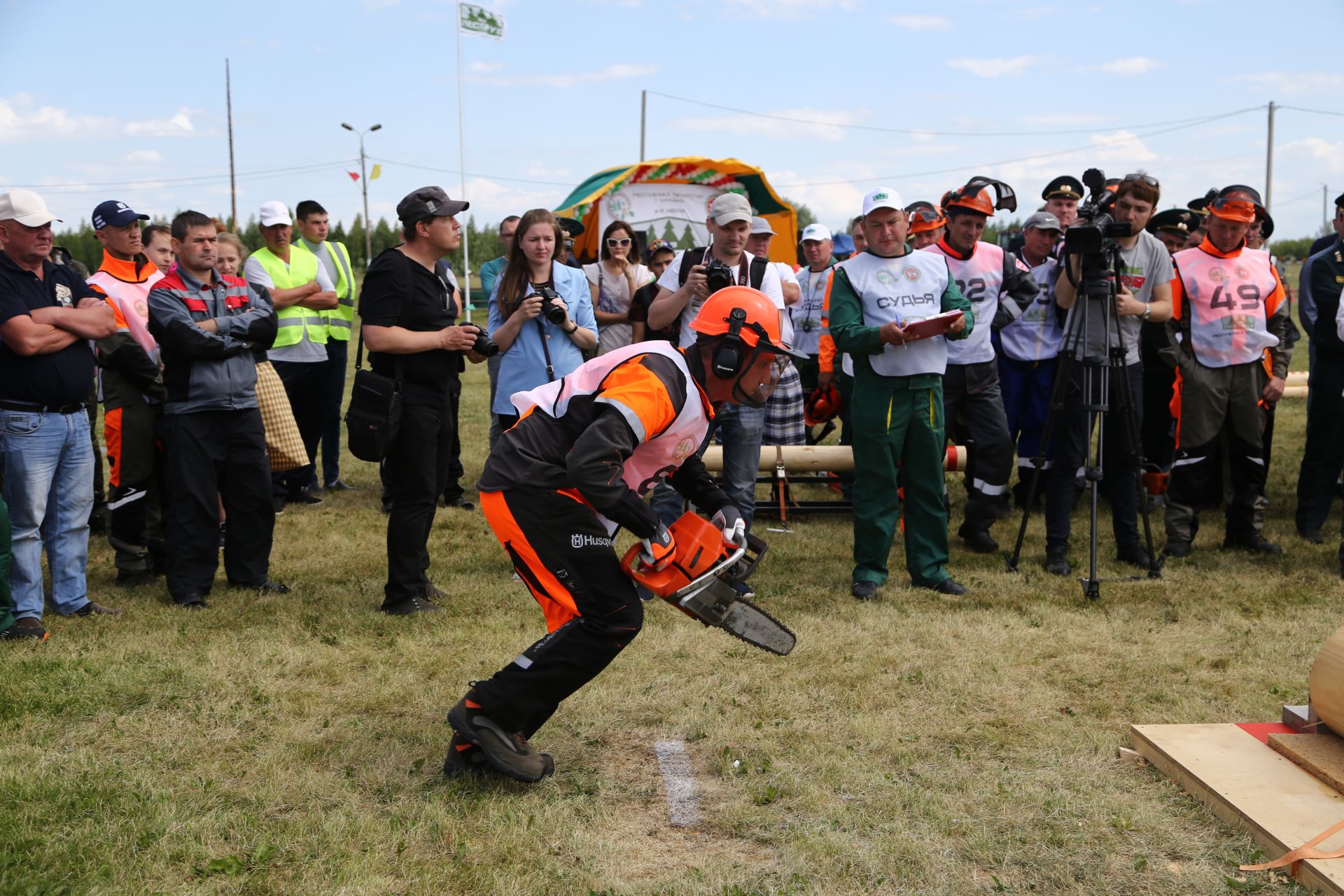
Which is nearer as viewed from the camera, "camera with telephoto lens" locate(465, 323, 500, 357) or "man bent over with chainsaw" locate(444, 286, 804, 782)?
"man bent over with chainsaw" locate(444, 286, 804, 782)

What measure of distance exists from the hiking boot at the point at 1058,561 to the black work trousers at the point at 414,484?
3.86m

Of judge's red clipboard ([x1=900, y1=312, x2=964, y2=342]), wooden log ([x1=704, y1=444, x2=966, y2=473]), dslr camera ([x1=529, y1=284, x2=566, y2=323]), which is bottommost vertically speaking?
wooden log ([x1=704, y1=444, x2=966, y2=473])

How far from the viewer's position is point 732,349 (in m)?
3.65

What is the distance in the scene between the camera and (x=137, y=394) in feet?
22.2

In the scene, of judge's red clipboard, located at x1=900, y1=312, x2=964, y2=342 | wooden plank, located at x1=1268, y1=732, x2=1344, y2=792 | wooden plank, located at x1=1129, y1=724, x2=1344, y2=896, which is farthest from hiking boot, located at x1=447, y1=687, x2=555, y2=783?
judge's red clipboard, located at x1=900, y1=312, x2=964, y2=342

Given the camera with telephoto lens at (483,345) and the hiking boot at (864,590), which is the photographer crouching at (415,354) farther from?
the hiking boot at (864,590)

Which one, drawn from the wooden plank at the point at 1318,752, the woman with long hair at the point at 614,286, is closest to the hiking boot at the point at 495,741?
the wooden plank at the point at 1318,752

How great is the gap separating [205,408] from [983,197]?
16.4ft

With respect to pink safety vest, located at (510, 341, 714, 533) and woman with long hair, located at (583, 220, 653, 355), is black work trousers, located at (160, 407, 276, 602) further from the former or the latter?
pink safety vest, located at (510, 341, 714, 533)

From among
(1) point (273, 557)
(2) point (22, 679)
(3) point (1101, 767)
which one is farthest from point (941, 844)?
(1) point (273, 557)

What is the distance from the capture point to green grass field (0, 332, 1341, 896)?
347 cm

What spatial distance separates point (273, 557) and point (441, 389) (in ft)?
7.36

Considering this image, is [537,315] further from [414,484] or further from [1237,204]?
[1237,204]

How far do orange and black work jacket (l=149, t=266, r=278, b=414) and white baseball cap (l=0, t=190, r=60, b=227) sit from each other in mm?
774
